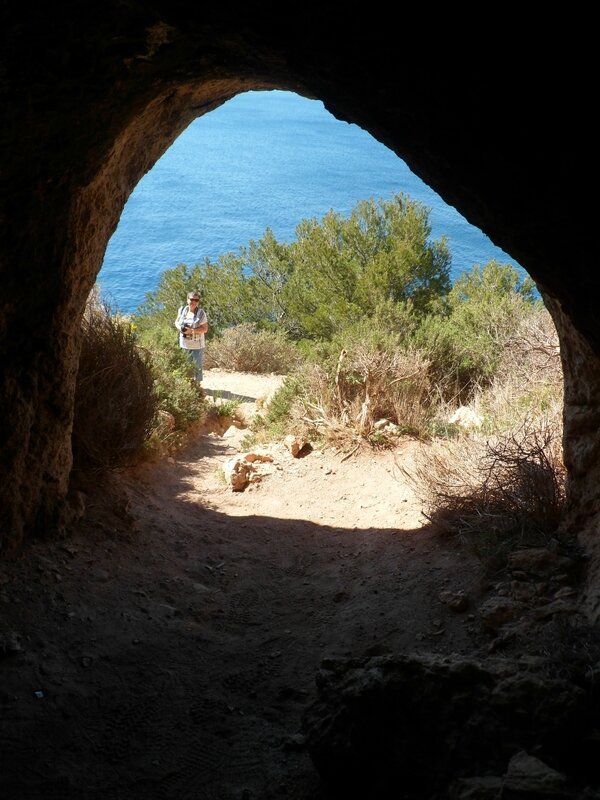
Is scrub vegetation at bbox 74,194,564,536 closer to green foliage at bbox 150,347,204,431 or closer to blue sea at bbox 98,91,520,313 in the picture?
green foliage at bbox 150,347,204,431

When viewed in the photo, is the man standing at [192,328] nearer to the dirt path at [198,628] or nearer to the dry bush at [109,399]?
Result: the dirt path at [198,628]

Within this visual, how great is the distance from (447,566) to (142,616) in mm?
2236

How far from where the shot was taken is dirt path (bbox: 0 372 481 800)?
3164 millimetres

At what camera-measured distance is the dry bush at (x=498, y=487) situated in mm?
4840

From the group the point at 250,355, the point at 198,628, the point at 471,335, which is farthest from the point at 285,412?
the point at 250,355

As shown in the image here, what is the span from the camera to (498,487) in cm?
536

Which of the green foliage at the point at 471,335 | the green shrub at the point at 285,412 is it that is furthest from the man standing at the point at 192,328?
the green foliage at the point at 471,335

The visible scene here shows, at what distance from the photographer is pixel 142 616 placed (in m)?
4.65

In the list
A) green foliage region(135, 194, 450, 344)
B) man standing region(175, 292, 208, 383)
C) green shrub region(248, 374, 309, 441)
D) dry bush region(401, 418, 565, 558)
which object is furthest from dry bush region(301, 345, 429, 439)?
green foliage region(135, 194, 450, 344)

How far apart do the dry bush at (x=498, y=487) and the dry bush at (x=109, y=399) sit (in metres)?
2.71

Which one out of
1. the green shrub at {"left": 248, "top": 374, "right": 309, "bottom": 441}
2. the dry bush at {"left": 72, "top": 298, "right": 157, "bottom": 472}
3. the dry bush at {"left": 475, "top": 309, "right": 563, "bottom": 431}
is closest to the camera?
the dry bush at {"left": 72, "top": 298, "right": 157, "bottom": 472}

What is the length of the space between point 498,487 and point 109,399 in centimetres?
348

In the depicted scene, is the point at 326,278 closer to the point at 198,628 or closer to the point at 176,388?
the point at 176,388

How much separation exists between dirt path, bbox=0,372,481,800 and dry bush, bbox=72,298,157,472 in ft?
1.48
